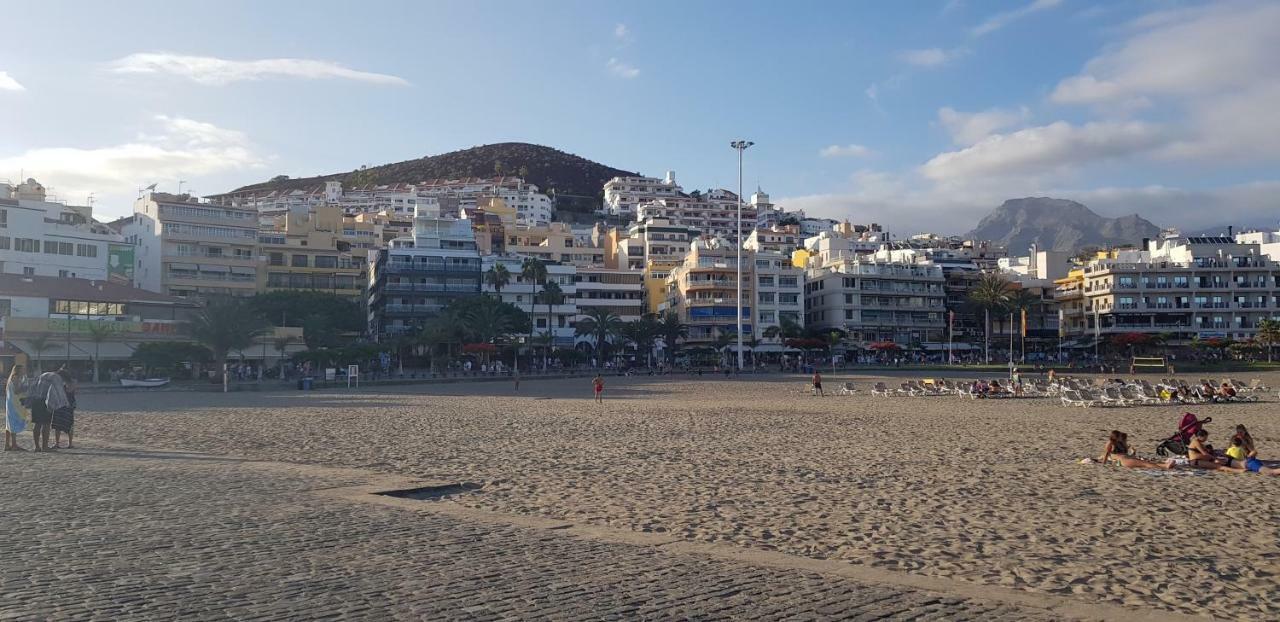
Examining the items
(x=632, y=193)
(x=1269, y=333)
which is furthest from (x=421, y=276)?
(x=632, y=193)

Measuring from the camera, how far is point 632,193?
617ft

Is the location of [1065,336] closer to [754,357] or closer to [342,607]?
[754,357]

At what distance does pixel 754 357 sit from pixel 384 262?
111 ft

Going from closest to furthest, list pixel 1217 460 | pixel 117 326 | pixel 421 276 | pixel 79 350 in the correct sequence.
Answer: pixel 1217 460 < pixel 79 350 < pixel 117 326 < pixel 421 276

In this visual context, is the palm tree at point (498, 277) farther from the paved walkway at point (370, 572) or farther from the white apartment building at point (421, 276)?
the paved walkway at point (370, 572)

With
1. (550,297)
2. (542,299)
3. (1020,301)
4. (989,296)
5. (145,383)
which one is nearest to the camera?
(145,383)

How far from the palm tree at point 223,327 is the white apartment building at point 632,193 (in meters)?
126

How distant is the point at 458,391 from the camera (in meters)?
46.5

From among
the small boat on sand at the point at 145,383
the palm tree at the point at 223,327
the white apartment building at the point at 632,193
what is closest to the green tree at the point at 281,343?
the palm tree at the point at 223,327

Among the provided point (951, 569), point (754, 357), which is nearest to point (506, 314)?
point (754, 357)

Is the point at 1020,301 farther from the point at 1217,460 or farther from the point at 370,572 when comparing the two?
the point at 370,572

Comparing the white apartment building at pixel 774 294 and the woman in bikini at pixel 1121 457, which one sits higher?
the white apartment building at pixel 774 294

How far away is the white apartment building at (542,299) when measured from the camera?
86188mm

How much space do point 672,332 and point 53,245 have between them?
49004 mm
